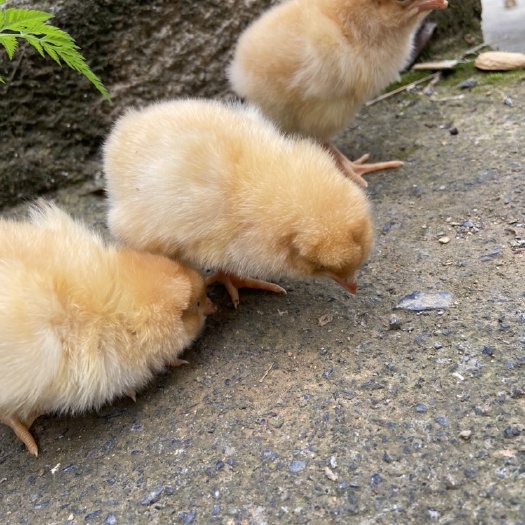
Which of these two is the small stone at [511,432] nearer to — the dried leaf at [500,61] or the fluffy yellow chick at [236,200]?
the fluffy yellow chick at [236,200]

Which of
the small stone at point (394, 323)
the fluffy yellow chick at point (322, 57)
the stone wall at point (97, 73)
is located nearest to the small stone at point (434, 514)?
the small stone at point (394, 323)

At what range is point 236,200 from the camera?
1788 mm

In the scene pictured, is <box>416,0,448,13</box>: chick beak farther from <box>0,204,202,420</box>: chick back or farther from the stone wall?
<box>0,204,202,420</box>: chick back

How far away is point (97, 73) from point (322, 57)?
1.13 metres

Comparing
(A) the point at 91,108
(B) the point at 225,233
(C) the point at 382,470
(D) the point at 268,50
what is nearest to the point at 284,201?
(B) the point at 225,233

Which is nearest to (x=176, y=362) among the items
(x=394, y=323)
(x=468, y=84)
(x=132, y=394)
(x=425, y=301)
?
(x=132, y=394)

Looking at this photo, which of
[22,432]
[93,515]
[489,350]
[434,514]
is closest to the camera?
[434,514]

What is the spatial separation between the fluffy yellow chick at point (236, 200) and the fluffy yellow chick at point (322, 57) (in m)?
0.61

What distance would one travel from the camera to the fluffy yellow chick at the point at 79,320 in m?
1.50

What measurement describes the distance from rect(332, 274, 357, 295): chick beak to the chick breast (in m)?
0.10

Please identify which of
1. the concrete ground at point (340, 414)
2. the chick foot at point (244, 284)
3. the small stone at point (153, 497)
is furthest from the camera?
the chick foot at point (244, 284)

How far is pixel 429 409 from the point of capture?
4.77ft

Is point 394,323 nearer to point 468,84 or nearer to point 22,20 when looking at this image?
point 22,20

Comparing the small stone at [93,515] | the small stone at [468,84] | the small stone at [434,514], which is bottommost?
the small stone at [93,515]
